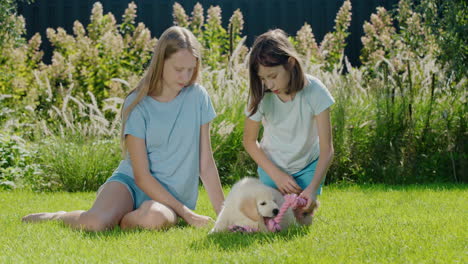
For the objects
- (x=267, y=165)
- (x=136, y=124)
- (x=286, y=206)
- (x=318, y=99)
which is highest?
(x=318, y=99)

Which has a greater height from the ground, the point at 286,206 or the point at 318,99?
the point at 318,99

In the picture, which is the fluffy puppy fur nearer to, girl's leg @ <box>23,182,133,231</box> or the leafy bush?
girl's leg @ <box>23,182,133,231</box>

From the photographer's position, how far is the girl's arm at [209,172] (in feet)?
14.5

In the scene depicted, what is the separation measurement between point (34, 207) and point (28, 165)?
151cm

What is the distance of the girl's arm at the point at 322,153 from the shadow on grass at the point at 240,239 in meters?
0.27

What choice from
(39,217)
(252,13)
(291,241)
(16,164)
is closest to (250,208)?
(291,241)

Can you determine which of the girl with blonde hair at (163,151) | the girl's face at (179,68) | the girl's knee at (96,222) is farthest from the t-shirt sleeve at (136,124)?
the girl's knee at (96,222)

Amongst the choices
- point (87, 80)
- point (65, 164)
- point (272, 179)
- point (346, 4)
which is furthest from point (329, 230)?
point (346, 4)

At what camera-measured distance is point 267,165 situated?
425 cm

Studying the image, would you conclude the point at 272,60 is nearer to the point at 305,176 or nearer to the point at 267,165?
the point at 267,165

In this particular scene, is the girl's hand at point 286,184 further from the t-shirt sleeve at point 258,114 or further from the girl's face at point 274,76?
the girl's face at point 274,76

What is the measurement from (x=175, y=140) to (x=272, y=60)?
963mm

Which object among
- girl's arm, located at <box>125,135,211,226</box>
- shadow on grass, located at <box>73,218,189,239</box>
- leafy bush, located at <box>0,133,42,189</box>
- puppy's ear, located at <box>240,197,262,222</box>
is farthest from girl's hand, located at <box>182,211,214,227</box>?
leafy bush, located at <box>0,133,42,189</box>


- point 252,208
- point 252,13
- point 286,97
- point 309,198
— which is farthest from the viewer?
point 252,13
